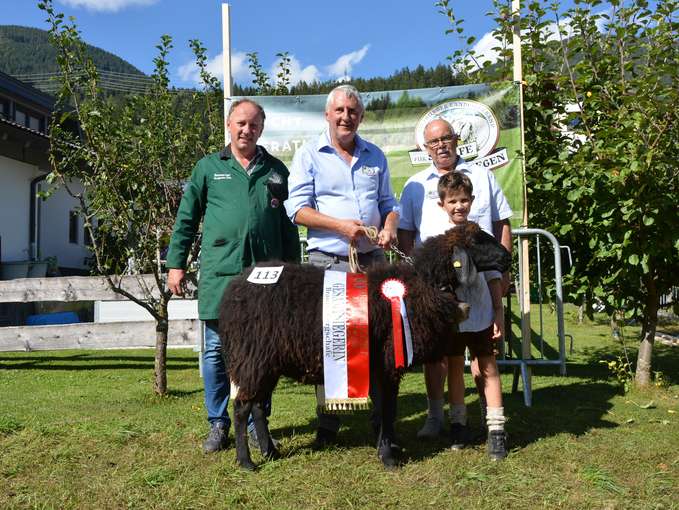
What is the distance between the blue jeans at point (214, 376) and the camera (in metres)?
4.26

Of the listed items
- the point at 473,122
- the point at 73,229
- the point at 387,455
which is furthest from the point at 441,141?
the point at 73,229

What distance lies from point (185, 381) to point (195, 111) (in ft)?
11.8

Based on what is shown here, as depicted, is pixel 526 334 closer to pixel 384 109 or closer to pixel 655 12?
pixel 384 109

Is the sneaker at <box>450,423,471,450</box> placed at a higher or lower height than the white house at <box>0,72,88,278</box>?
lower

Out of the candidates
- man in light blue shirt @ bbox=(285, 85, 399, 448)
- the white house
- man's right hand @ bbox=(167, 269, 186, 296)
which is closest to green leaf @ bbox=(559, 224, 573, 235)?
man in light blue shirt @ bbox=(285, 85, 399, 448)

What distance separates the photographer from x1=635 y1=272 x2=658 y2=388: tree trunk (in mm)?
5938

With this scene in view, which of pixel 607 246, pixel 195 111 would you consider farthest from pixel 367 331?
pixel 195 111

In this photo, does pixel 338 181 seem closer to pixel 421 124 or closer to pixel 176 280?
pixel 176 280

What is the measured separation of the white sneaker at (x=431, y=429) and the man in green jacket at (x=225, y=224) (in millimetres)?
Answer: 1432

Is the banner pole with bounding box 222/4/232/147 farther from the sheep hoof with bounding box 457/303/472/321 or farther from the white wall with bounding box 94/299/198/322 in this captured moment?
the white wall with bounding box 94/299/198/322

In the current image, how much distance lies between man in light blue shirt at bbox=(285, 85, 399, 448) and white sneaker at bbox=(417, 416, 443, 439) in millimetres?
706

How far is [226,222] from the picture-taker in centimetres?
420

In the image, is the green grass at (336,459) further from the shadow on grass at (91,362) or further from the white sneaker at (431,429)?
the shadow on grass at (91,362)

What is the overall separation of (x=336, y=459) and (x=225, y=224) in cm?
176
